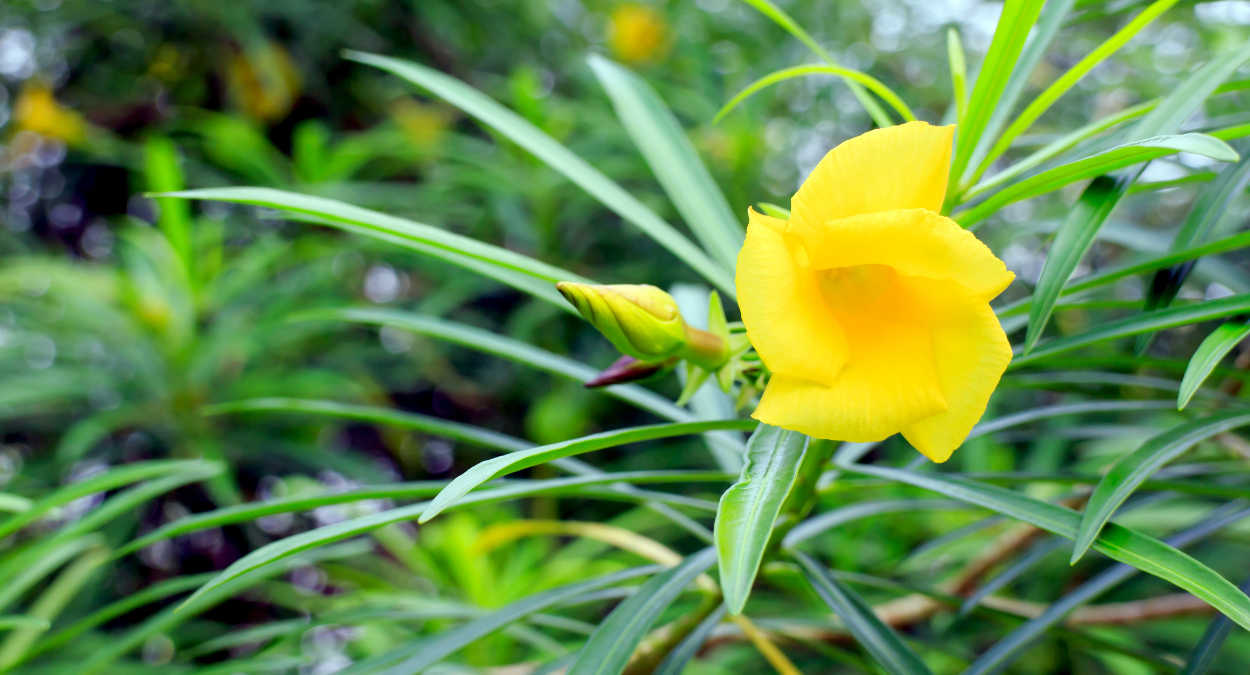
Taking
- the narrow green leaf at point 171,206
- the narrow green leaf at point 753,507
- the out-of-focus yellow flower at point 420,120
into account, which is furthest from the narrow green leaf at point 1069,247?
the out-of-focus yellow flower at point 420,120

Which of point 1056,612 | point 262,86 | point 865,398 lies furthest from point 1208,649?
point 262,86

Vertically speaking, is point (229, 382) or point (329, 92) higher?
point (329, 92)

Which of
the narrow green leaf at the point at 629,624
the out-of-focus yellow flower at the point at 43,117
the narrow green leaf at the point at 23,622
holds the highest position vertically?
the narrow green leaf at the point at 629,624

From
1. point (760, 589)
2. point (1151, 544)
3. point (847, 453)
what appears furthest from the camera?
point (760, 589)

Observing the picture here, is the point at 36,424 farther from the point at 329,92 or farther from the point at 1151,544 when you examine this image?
the point at 1151,544

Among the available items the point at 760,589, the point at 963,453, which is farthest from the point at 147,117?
the point at 963,453

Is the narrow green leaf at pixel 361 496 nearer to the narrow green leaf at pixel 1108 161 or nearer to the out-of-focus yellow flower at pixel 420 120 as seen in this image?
the narrow green leaf at pixel 1108 161

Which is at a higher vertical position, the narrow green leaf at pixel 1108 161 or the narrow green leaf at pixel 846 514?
the narrow green leaf at pixel 1108 161

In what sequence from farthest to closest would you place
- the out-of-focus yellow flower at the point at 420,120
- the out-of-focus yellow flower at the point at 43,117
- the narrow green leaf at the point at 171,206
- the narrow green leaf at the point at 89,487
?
the out-of-focus yellow flower at the point at 420,120
the out-of-focus yellow flower at the point at 43,117
the narrow green leaf at the point at 171,206
the narrow green leaf at the point at 89,487
